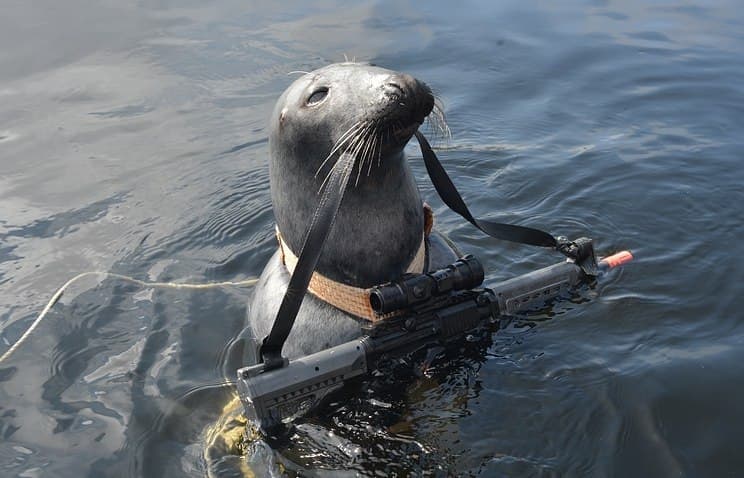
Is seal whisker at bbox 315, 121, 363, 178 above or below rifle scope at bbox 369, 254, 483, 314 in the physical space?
above

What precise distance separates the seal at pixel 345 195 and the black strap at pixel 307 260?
10.7 inches

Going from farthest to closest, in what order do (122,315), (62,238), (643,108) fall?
(643,108) → (62,238) → (122,315)

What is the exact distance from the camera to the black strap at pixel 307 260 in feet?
11.2

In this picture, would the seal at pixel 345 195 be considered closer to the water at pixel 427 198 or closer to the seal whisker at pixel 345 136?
the seal whisker at pixel 345 136

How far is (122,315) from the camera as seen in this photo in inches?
215

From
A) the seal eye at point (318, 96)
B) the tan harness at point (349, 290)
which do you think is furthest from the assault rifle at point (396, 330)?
the seal eye at point (318, 96)

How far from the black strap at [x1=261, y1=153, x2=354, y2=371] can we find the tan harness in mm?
523

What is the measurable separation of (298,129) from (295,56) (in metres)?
6.73

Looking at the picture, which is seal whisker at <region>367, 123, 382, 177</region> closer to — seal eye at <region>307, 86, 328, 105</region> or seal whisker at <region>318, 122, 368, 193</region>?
seal whisker at <region>318, 122, 368, 193</region>

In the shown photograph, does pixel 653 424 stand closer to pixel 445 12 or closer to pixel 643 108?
pixel 643 108

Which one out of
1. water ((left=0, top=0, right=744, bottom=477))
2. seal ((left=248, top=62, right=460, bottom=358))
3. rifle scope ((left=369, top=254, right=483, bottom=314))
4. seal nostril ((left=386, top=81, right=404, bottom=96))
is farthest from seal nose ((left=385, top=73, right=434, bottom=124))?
water ((left=0, top=0, right=744, bottom=477))

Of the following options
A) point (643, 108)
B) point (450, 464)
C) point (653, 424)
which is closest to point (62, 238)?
point (450, 464)

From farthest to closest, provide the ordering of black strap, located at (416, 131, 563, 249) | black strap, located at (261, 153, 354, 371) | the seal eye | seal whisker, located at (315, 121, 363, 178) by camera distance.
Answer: black strap, located at (416, 131, 563, 249), the seal eye, seal whisker, located at (315, 121, 363, 178), black strap, located at (261, 153, 354, 371)

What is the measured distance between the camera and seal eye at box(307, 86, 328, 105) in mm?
4004
